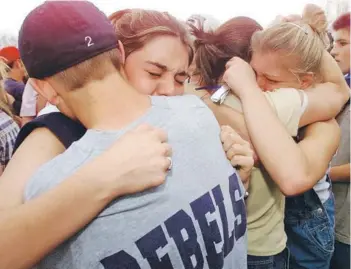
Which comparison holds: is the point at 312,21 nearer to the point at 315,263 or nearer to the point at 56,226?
the point at 315,263

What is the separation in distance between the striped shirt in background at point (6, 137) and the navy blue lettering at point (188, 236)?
1437 millimetres

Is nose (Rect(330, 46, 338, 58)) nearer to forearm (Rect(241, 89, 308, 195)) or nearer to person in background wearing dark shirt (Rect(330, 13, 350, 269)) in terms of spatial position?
person in background wearing dark shirt (Rect(330, 13, 350, 269))

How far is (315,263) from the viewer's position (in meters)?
1.43

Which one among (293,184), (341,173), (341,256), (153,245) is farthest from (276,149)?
(341,256)

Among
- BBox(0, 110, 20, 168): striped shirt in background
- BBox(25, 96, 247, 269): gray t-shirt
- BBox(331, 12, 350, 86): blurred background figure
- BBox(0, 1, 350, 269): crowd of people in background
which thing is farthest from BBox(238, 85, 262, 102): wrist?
BBox(331, 12, 350, 86): blurred background figure

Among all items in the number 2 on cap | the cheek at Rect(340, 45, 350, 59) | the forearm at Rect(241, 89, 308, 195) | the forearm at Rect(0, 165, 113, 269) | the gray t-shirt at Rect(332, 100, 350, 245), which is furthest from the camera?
A: the cheek at Rect(340, 45, 350, 59)

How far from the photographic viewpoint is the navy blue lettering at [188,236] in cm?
71

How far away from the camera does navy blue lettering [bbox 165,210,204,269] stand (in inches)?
27.9

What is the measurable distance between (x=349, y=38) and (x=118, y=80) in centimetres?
222

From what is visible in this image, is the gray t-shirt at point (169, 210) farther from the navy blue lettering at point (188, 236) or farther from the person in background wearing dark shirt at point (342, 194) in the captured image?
the person in background wearing dark shirt at point (342, 194)

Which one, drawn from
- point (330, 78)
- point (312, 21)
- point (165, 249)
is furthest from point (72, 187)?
point (312, 21)

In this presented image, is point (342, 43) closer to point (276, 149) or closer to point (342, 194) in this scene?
point (342, 194)

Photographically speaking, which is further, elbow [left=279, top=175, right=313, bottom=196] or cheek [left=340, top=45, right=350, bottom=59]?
cheek [left=340, top=45, right=350, bottom=59]

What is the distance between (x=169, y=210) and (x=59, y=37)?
0.38m
